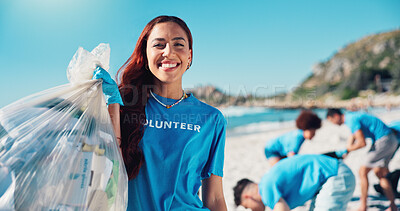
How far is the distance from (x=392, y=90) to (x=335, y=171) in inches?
1831

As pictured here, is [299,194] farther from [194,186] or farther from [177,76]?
[177,76]

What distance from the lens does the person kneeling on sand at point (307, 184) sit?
226 cm

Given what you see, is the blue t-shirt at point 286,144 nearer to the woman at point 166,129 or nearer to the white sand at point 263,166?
the white sand at point 263,166

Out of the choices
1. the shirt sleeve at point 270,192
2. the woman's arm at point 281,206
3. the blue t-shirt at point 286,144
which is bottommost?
the woman's arm at point 281,206

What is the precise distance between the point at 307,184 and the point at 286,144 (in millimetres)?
1364

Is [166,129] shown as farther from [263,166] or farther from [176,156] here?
[263,166]

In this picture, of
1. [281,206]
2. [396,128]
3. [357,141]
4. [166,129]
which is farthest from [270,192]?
[396,128]

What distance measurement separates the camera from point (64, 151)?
2.96ft

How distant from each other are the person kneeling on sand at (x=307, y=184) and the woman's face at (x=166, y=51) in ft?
4.75

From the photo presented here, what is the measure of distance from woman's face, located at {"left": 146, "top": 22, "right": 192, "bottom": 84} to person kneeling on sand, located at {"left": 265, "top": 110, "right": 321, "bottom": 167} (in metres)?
2.69

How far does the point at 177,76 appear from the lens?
1218 millimetres

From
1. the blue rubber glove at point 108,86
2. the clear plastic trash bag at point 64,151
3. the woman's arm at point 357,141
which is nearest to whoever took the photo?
the clear plastic trash bag at point 64,151

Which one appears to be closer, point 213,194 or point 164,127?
point 164,127

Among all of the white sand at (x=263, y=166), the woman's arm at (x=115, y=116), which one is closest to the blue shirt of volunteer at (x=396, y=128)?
the white sand at (x=263, y=166)
